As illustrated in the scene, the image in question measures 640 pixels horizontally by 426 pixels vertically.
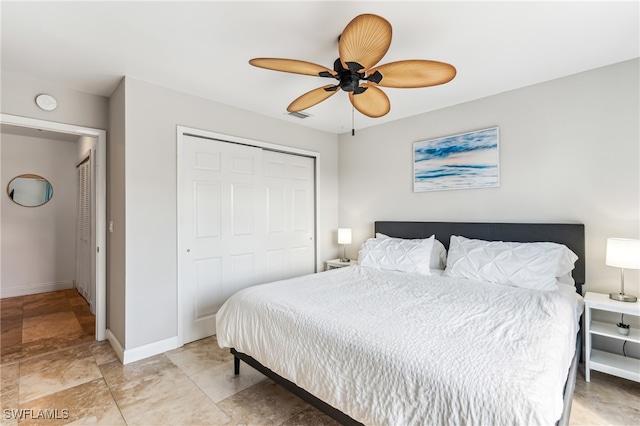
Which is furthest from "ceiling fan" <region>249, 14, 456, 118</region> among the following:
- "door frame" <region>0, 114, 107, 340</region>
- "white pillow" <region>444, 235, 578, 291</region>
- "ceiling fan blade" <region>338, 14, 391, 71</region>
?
"door frame" <region>0, 114, 107, 340</region>

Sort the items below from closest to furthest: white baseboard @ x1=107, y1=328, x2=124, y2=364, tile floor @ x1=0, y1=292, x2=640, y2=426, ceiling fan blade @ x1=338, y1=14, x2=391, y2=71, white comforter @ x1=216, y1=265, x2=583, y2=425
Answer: white comforter @ x1=216, y1=265, x2=583, y2=425
ceiling fan blade @ x1=338, y1=14, x2=391, y2=71
tile floor @ x1=0, y1=292, x2=640, y2=426
white baseboard @ x1=107, y1=328, x2=124, y2=364

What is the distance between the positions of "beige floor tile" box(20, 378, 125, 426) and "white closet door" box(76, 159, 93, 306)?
2123mm

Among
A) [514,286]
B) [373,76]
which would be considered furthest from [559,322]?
[373,76]

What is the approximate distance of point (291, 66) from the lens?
1886mm

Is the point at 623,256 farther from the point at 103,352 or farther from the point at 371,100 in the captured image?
the point at 103,352

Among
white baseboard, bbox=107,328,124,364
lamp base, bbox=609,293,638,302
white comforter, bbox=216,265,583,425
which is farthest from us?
white baseboard, bbox=107,328,124,364

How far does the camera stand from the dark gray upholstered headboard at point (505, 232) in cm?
262

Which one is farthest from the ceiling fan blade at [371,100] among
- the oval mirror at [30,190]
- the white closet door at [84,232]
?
the oval mirror at [30,190]

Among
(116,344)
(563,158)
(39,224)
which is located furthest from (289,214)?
(39,224)

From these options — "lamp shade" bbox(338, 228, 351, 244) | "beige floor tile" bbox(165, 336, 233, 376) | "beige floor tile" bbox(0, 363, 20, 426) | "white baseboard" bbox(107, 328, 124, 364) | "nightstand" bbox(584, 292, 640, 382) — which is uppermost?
"lamp shade" bbox(338, 228, 351, 244)

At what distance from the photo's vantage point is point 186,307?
3078 mm

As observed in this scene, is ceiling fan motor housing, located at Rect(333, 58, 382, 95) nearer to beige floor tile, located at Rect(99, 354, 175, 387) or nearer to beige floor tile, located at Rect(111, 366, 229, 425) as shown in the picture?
beige floor tile, located at Rect(111, 366, 229, 425)

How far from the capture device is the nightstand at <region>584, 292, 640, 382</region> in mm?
2154

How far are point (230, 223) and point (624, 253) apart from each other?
11.3 ft
